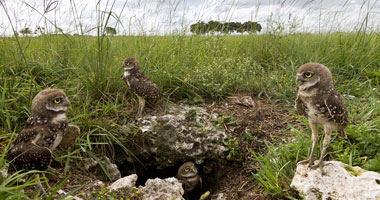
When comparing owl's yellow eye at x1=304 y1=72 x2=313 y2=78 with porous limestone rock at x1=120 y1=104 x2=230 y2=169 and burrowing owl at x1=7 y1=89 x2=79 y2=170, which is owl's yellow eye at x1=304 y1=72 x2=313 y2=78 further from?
burrowing owl at x1=7 y1=89 x2=79 y2=170

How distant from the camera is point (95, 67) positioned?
3832mm

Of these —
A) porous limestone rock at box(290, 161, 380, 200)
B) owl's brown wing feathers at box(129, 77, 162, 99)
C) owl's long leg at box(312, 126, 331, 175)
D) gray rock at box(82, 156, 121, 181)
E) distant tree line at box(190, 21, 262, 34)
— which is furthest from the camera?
distant tree line at box(190, 21, 262, 34)

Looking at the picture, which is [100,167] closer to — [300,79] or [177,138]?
[177,138]

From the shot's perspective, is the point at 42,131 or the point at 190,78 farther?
the point at 190,78

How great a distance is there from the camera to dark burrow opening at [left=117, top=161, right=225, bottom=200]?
4.04 m

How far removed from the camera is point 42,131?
8.18 feet

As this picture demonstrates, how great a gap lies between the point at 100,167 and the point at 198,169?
1.55 m

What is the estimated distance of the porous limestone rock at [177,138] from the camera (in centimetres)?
388

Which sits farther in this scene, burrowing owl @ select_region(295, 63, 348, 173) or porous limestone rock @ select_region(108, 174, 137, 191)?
porous limestone rock @ select_region(108, 174, 137, 191)

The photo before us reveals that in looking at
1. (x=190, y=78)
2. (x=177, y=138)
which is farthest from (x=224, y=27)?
(x=177, y=138)

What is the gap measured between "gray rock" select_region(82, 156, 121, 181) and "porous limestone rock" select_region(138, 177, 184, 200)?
0.66 meters

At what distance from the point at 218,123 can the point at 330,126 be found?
5.76ft

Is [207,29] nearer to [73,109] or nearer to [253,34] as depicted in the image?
[253,34]

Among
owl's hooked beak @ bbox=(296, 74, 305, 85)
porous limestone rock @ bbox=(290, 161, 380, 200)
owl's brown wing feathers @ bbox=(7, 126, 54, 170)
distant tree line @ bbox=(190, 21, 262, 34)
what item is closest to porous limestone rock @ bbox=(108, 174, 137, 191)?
owl's brown wing feathers @ bbox=(7, 126, 54, 170)
